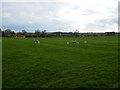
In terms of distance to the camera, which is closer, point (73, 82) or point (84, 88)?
point (84, 88)

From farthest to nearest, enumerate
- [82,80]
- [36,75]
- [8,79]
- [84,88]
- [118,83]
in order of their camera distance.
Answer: [36,75] → [8,79] → [82,80] → [118,83] → [84,88]

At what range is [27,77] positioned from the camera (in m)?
6.38

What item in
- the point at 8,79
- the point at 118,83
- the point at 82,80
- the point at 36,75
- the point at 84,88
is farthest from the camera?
the point at 36,75

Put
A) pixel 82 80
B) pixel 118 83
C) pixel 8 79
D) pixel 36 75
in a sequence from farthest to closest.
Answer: pixel 36 75 < pixel 8 79 < pixel 82 80 < pixel 118 83

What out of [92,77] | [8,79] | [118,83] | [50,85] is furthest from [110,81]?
[8,79]

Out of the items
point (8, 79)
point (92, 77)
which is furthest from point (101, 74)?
point (8, 79)

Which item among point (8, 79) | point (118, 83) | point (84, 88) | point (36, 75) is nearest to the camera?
point (84, 88)

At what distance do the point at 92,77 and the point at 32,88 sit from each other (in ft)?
8.46

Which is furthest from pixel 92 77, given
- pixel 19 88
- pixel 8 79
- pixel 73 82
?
pixel 8 79

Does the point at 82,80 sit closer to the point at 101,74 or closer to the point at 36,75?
the point at 101,74

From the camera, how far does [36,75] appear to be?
6648 mm

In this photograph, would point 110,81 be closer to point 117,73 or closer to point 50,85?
point 117,73

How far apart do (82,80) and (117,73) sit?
190cm

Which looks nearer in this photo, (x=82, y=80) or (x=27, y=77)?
(x=82, y=80)
